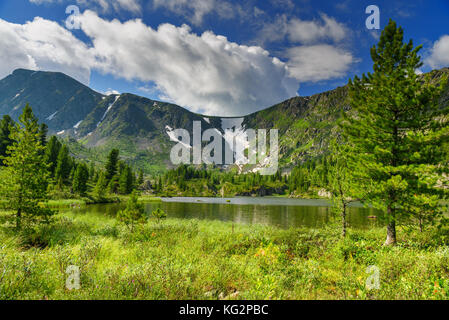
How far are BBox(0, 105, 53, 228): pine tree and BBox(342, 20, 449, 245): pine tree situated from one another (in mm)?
21422

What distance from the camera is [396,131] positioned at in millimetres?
13328

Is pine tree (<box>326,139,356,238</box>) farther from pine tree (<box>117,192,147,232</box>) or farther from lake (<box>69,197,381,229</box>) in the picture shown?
pine tree (<box>117,192,147,232</box>)

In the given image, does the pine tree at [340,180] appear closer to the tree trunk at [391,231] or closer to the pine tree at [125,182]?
the tree trunk at [391,231]

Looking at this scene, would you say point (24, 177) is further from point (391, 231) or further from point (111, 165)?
point (111, 165)

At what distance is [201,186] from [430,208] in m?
172

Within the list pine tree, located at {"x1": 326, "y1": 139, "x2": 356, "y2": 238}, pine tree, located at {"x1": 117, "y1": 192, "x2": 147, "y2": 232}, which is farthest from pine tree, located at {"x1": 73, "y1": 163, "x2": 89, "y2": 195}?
pine tree, located at {"x1": 326, "y1": 139, "x2": 356, "y2": 238}

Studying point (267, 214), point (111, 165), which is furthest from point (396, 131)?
point (111, 165)

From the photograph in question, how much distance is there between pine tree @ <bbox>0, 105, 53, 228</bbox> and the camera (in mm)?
13672

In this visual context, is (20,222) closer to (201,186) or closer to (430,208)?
(430,208)

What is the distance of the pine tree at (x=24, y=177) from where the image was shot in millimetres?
13672

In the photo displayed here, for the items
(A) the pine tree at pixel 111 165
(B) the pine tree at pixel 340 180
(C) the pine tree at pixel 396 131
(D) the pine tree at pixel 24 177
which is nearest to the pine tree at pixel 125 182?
(A) the pine tree at pixel 111 165

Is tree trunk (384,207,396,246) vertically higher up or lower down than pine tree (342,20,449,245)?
lower down

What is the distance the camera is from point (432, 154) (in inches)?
470
